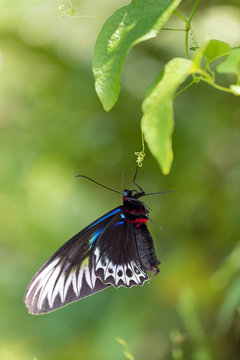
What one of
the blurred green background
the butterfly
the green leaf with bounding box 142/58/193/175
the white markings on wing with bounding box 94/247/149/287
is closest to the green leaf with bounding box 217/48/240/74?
the green leaf with bounding box 142/58/193/175

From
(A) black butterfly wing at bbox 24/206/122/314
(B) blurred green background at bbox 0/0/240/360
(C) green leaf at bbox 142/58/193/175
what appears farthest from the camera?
(B) blurred green background at bbox 0/0/240/360

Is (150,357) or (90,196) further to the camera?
(90,196)

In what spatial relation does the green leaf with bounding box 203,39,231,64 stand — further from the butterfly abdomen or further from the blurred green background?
the blurred green background

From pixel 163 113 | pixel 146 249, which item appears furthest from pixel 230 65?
pixel 146 249

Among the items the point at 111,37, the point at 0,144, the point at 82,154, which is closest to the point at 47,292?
the point at 111,37

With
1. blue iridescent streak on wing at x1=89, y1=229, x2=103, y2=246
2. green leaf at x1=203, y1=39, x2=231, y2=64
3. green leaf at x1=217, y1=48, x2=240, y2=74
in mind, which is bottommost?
blue iridescent streak on wing at x1=89, y1=229, x2=103, y2=246

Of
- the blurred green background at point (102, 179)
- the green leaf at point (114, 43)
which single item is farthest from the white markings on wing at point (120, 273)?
the blurred green background at point (102, 179)

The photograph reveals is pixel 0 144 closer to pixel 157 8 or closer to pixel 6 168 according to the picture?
pixel 6 168
